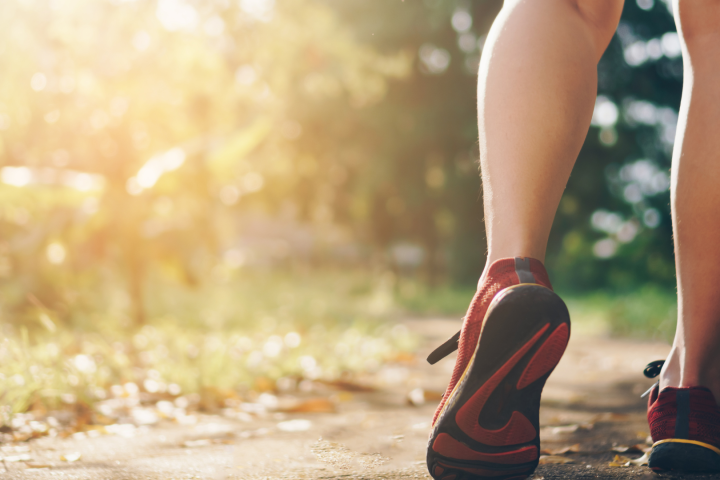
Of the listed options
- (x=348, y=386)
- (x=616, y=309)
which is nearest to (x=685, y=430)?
(x=348, y=386)

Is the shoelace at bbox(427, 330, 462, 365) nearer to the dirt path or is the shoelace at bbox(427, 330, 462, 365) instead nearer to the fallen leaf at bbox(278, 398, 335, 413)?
the dirt path

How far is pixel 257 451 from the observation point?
1.30m

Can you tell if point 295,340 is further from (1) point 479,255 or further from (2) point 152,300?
(1) point 479,255

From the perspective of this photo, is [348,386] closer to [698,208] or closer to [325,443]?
[325,443]

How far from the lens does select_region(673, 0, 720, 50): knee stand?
123cm

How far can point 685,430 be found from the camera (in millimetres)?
1040

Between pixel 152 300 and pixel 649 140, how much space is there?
9.18 m

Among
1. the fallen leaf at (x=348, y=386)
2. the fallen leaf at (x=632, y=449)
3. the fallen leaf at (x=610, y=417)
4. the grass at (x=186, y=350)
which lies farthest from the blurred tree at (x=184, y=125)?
the fallen leaf at (x=348, y=386)

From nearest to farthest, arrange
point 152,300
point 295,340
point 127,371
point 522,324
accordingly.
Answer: point 522,324
point 127,371
point 295,340
point 152,300

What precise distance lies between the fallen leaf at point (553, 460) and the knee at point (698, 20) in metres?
0.94

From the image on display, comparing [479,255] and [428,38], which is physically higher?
[428,38]

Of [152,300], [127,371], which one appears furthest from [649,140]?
[127,371]

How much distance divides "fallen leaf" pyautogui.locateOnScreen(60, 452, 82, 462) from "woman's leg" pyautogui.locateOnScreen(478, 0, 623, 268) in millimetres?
961

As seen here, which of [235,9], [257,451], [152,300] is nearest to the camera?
[257,451]
